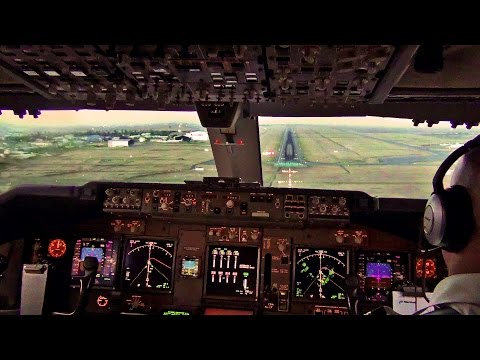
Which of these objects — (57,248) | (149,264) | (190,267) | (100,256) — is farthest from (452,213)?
(57,248)

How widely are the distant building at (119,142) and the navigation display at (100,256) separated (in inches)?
30.4

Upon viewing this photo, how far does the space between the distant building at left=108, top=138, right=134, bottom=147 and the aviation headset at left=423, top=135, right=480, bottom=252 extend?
9.96 feet

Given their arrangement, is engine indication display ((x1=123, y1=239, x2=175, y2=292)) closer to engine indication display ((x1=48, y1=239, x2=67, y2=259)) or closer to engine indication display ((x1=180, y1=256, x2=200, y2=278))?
engine indication display ((x1=180, y1=256, x2=200, y2=278))

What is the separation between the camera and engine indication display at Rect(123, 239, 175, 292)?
3.67 meters

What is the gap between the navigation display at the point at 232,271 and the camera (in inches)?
142

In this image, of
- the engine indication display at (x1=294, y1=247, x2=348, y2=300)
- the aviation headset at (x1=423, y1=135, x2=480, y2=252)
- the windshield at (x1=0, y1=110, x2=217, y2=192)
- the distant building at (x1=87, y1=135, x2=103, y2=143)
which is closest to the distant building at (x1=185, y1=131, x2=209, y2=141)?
the windshield at (x1=0, y1=110, x2=217, y2=192)

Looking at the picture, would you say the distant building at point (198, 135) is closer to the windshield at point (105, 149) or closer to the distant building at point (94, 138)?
the windshield at point (105, 149)

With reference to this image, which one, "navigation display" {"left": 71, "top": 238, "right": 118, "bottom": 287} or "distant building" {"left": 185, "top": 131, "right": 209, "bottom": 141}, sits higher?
"distant building" {"left": 185, "top": 131, "right": 209, "bottom": 141}

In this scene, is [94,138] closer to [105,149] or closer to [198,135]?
[105,149]

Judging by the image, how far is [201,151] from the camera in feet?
13.1

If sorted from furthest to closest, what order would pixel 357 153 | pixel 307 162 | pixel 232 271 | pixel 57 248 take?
pixel 307 162
pixel 357 153
pixel 57 248
pixel 232 271

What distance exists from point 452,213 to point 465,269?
0.12 metres

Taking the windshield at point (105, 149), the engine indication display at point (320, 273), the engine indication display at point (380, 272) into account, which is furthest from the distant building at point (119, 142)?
the engine indication display at point (380, 272)

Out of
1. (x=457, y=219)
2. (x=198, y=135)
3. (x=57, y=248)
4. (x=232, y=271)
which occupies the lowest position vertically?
(x=232, y=271)
